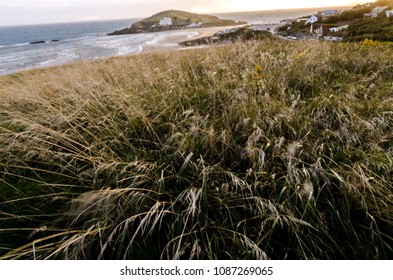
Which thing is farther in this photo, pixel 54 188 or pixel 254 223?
pixel 54 188

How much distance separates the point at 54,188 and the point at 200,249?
1298 millimetres

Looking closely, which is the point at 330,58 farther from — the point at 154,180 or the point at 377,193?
the point at 154,180

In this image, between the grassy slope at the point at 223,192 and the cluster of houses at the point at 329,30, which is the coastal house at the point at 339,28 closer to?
the cluster of houses at the point at 329,30

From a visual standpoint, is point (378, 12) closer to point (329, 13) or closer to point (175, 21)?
point (329, 13)

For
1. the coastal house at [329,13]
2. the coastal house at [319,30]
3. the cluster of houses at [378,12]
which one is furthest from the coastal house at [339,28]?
the coastal house at [329,13]

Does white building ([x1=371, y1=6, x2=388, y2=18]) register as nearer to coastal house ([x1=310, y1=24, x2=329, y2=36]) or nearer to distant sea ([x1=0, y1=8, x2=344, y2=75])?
coastal house ([x1=310, y1=24, x2=329, y2=36])

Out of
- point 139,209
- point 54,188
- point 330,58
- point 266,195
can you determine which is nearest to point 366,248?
point 266,195

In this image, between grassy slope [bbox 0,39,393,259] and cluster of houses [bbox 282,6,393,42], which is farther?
cluster of houses [bbox 282,6,393,42]

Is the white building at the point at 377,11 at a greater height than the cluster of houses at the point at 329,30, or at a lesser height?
greater

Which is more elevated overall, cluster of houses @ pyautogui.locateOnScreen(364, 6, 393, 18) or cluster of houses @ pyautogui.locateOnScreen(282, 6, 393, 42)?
cluster of houses @ pyautogui.locateOnScreen(364, 6, 393, 18)

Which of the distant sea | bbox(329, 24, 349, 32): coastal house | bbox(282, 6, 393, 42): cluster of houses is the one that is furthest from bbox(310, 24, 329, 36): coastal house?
the distant sea

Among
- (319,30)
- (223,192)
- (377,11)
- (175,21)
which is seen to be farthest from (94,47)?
(223,192)

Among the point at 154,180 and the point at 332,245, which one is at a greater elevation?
the point at 154,180
